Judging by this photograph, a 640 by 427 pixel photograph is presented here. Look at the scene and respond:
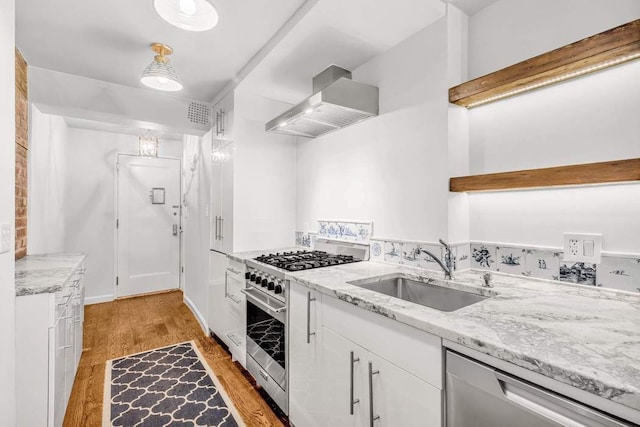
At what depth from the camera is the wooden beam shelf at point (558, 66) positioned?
43.9 inches

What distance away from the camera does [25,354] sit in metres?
1.41

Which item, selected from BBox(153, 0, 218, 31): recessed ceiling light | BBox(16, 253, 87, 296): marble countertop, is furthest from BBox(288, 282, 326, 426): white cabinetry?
BBox(153, 0, 218, 31): recessed ceiling light

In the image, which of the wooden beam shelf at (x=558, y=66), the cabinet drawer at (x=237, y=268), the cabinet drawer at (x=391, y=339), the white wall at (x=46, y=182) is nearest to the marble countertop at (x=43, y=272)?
the white wall at (x=46, y=182)

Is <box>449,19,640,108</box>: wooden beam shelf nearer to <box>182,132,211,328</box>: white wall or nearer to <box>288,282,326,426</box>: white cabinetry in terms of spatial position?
<box>288,282,326,426</box>: white cabinetry

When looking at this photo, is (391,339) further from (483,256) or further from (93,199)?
(93,199)

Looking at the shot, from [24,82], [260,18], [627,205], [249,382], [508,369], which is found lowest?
[249,382]

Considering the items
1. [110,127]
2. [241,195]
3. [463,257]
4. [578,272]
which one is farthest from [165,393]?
[110,127]

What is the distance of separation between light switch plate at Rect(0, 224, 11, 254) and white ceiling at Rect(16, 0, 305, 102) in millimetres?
1341

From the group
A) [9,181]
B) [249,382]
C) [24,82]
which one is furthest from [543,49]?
[24,82]

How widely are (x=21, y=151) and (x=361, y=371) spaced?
2.91m

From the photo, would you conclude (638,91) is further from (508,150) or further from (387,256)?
(387,256)

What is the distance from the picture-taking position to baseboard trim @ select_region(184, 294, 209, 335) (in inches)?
126

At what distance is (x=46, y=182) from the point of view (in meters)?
3.06

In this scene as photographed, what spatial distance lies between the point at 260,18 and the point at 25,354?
7.05ft
